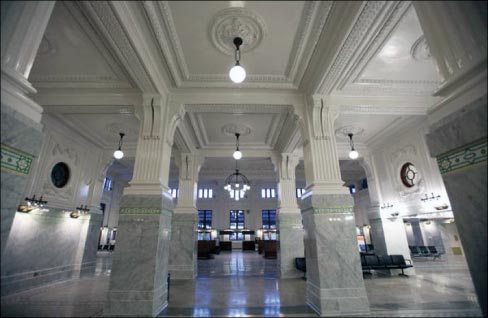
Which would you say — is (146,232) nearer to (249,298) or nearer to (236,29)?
(249,298)

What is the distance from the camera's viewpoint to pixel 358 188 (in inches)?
669

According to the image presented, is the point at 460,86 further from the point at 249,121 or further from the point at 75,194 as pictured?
the point at 75,194

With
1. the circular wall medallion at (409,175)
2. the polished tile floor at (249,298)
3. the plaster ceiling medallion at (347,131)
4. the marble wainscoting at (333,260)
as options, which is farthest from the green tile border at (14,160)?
the circular wall medallion at (409,175)

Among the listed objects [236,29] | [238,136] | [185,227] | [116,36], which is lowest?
[185,227]

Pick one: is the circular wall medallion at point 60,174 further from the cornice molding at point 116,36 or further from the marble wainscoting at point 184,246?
the cornice molding at point 116,36

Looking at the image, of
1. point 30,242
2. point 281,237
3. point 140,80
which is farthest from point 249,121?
point 30,242

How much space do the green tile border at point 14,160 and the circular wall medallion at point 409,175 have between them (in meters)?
9.44

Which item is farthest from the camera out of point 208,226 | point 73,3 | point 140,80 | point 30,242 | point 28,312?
point 208,226

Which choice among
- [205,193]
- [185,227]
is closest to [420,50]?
[185,227]

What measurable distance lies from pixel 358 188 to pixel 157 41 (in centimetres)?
1674

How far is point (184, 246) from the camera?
26.5ft

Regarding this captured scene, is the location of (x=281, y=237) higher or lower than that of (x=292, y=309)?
higher

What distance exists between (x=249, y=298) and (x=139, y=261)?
247 centimetres

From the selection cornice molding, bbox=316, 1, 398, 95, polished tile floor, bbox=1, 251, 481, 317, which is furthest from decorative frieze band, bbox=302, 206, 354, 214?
cornice molding, bbox=316, 1, 398, 95
